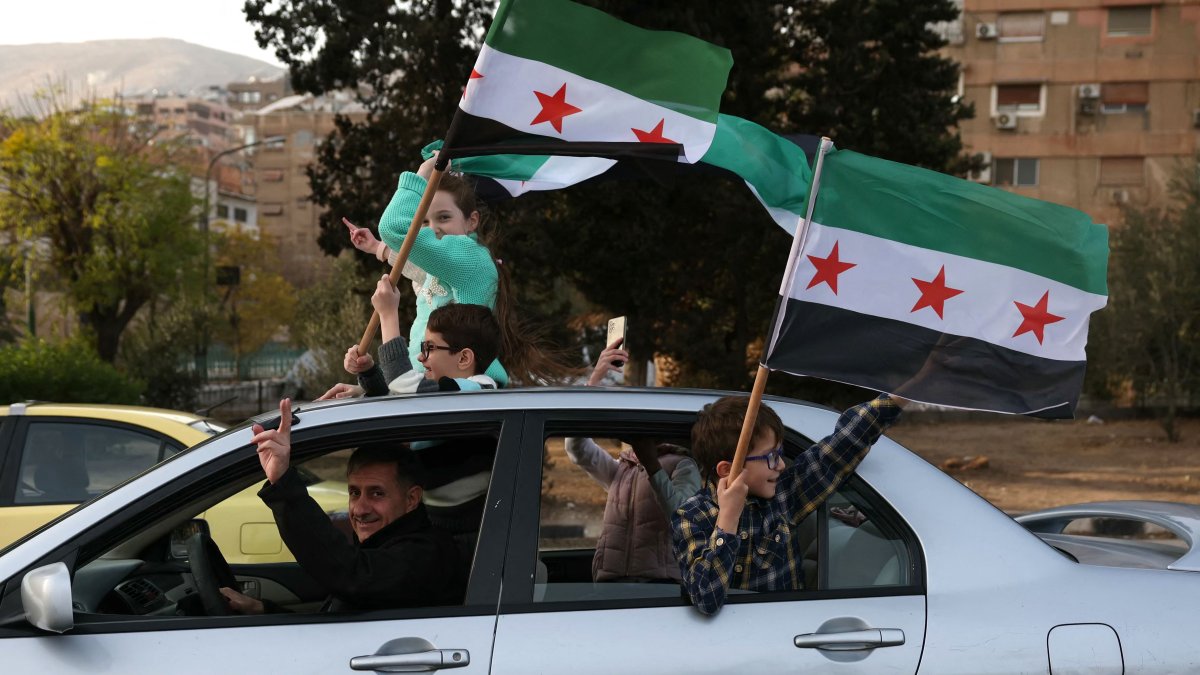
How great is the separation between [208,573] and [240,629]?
54 centimetres

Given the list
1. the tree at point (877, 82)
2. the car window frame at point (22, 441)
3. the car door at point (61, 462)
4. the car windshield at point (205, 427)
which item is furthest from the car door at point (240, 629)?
the tree at point (877, 82)

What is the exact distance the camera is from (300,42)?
17.2 m

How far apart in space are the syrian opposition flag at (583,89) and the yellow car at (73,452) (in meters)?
2.97

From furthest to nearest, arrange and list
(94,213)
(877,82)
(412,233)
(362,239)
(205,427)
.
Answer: (94,213), (877,82), (205,427), (362,239), (412,233)

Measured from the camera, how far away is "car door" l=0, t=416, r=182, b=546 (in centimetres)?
670

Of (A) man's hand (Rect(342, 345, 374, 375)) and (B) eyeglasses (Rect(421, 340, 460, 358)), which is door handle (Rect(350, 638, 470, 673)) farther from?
(B) eyeglasses (Rect(421, 340, 460, 358))

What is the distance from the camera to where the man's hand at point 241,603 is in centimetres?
346

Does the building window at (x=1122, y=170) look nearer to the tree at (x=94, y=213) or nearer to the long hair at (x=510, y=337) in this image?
the tree at (x=94, y=213)

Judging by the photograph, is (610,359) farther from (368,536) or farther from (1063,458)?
(1063,458)

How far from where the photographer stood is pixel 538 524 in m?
3.09

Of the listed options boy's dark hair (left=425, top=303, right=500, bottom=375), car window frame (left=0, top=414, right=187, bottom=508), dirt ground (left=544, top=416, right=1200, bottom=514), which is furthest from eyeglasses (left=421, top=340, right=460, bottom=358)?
dirt ground (left=544, top=416, right=1200, bottom=514)

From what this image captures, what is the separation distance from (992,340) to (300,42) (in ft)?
49.5

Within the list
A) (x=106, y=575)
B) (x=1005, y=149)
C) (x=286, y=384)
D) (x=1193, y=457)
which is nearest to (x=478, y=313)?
(x=106, y=575)

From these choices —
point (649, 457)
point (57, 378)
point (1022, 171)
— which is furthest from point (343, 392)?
point (1022, 171)
